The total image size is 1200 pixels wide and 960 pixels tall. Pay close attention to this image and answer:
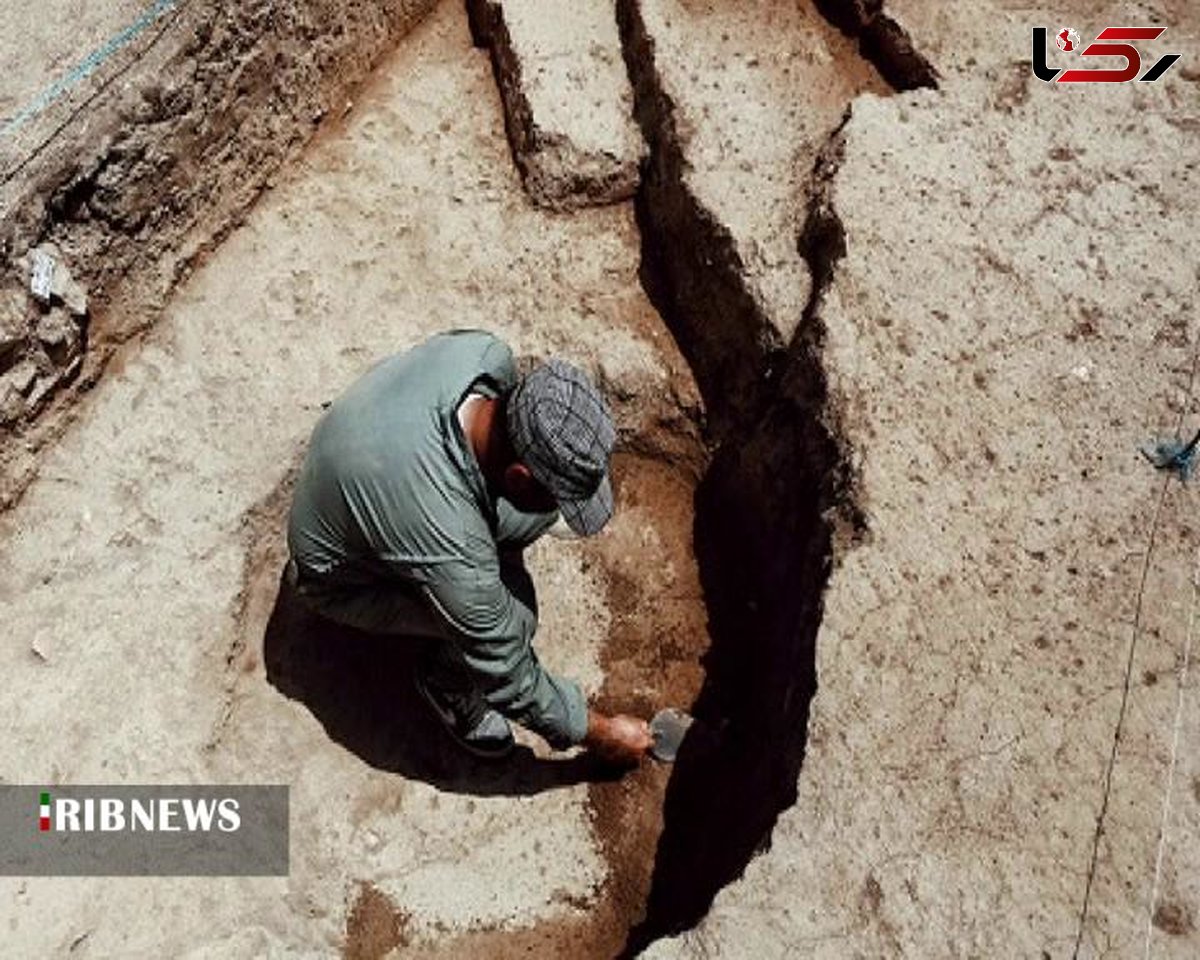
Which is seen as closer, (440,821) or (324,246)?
(440,821)

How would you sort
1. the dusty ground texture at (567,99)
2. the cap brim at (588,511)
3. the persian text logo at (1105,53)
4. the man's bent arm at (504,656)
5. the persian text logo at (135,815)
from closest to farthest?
the cap brim at (588,511) → the man's bent arm at (504,656) → the persian text logo at (135,815) → the persian text logo at (1105,53) → the dusty ground texture at (567,99)

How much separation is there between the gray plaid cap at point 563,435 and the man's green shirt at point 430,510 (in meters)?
0.22

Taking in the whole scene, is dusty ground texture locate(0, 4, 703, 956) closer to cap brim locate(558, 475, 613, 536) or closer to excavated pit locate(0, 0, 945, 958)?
excavated pit locate(0, 0, 945, 958)

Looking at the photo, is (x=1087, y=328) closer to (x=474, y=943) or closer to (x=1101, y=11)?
(x=1101, y=11)

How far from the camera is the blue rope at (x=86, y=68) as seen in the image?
3791mm

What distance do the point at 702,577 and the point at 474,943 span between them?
1.28 metres

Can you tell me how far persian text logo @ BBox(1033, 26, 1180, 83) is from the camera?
4211mm

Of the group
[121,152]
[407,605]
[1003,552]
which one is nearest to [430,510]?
[407,605]

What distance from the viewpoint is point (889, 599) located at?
319cm

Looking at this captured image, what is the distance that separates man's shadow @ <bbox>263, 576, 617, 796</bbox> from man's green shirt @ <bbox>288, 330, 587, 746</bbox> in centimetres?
41

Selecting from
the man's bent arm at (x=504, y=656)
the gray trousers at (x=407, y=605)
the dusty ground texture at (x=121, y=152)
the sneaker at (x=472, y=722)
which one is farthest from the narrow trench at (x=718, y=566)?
the dusty ground texture at (x=121, y=152)

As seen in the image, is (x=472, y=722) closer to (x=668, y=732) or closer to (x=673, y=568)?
(x=668, y=732)

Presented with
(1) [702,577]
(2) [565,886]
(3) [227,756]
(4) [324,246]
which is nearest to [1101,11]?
(1) [702,577]

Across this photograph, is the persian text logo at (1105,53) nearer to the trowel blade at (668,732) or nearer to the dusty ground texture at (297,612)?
the dusty ground texture at (297,612)
